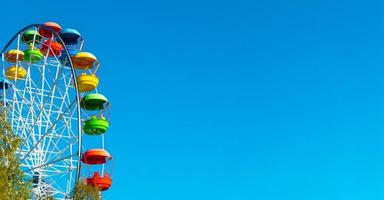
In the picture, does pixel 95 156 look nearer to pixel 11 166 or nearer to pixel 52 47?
pixel 52 47

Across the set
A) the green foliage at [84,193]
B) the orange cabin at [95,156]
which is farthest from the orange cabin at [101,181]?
the green foliage at [84,193]

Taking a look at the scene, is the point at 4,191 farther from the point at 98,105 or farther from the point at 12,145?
the point at 98,105

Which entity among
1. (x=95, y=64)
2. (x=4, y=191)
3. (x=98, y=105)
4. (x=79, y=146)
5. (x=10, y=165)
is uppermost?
(x=95, y=64)

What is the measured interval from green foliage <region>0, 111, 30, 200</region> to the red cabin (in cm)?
1333

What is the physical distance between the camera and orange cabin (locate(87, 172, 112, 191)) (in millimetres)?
25992

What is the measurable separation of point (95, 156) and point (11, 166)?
11.9 metres

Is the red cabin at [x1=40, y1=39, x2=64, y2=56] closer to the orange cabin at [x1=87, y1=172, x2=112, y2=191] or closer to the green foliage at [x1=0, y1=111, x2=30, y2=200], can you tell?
the orange cabin at [x1=87, y1=172, x2=112, y2=191]

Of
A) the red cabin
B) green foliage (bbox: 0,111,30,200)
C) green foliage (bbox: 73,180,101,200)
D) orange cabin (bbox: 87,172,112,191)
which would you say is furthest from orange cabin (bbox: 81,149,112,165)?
green foliage (bbox: 0,111,30,200)

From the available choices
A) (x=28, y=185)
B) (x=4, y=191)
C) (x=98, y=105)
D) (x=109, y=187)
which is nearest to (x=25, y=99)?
(x=98, y=105)

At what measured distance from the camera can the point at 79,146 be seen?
A: 22.4m

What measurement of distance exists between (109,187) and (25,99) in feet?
15.9

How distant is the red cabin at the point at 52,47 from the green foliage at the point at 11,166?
1333 cm

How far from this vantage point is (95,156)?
26.4 m

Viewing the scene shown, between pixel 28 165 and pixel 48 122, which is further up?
pixel 48 122
